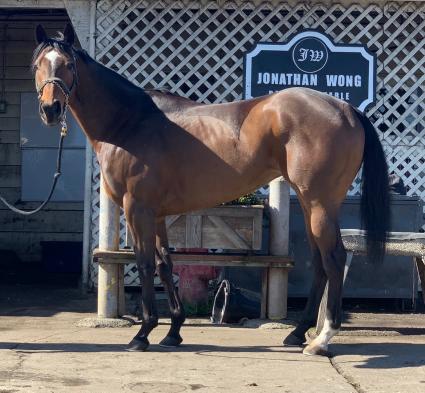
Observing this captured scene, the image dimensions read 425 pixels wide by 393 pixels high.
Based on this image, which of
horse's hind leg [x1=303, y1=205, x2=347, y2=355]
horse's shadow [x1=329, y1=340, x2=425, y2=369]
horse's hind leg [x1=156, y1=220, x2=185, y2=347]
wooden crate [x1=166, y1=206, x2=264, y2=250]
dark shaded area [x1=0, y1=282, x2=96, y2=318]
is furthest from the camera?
dark shaded area [x1=0, y1=282, x2=96, y2=318]

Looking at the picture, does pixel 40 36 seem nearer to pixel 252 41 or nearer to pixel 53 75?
pixel 53 75

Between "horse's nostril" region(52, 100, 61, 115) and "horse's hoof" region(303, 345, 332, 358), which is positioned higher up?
"horse's nostril" region(52, 100, 61, 115)

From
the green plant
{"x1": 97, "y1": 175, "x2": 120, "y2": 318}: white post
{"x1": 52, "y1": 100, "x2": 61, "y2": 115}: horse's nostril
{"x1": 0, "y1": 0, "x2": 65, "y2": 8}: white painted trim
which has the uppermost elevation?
{"x1": 0, "y1": 0, "x2": 65, "y2": 8}: white painted trim

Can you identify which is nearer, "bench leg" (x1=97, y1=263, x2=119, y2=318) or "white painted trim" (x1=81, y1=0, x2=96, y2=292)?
"bench leg" (x1=97, y1=263, x2=119, y2=318)

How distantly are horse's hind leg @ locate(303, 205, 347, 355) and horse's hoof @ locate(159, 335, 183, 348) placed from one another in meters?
0.96

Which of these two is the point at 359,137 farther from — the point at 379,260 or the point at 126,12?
the point at 126,12

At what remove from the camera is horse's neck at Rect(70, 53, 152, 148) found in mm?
6426

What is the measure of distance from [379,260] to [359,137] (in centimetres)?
94

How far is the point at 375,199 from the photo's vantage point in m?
6.24

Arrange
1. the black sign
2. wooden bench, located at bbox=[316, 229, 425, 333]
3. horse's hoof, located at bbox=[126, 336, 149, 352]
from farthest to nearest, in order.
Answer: the black sign
wooden bench, located at bbox=[316, 229, 425, 333]
horse's hoof, located at bbox=[126, 336, 149, 352]

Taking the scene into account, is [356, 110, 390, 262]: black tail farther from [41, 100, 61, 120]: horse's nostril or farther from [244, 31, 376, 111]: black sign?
[244, 31, 376, 111]: black sign

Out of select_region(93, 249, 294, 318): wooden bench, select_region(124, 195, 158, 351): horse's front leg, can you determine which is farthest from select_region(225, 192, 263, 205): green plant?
select_region(124, 195, 158, 351): horse's front leg

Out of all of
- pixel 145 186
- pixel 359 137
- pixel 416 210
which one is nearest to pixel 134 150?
pixel 145 186

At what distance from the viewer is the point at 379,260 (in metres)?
6.27
